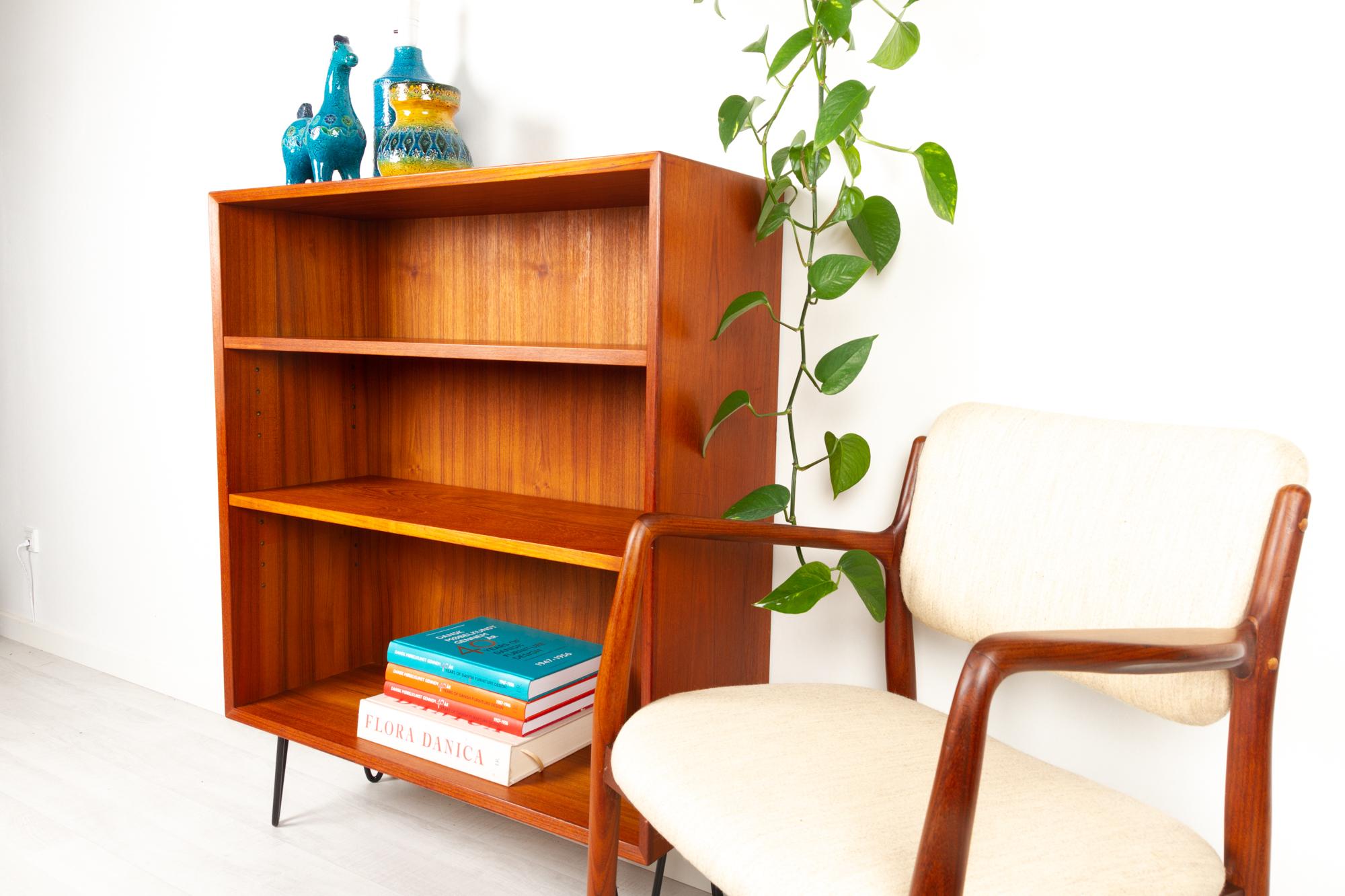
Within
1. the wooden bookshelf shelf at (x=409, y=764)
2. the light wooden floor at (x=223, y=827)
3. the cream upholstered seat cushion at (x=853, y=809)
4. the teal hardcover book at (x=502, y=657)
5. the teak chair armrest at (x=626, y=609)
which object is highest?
the teak chair armrest at (x=626, y=609)

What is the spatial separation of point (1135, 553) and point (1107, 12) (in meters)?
0.69

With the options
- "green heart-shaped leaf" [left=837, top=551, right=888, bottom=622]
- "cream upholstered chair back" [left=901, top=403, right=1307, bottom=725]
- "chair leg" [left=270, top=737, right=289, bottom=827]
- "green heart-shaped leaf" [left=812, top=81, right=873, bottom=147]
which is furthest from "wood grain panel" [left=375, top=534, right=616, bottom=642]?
"green heart-shaped leaf" [left=812, top=81, right=873, bottom=147]

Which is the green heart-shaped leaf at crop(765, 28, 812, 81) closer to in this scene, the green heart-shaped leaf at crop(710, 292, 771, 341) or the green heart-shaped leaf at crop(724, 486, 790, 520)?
the green heart-shaped leaf at crop(710, 292, 771, 341)

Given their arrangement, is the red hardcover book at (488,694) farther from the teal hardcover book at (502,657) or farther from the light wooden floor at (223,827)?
the light wooden floor at (223,827)

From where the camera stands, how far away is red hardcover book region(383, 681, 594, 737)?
61.6 inches

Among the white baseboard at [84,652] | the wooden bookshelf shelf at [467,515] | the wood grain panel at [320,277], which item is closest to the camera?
the wooden bookshelf shelf at [467,515]

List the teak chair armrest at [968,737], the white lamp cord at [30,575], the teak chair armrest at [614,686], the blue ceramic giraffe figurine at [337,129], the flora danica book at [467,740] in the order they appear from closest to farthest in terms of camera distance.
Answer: the teak chair armrest at [968,737] → the teak chair armrest at [614,686] → the flora danica book at [467,740] → the blue ceramic giraffe figurine at [337,129] → the white lamp cord at [30,575]

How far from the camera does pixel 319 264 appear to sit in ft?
6.41

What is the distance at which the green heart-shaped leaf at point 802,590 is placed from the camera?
1.27 metres

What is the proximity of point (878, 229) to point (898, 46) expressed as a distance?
0.76 feet

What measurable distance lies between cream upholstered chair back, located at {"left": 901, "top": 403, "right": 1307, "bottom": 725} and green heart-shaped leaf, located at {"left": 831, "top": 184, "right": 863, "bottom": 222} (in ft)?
0.95

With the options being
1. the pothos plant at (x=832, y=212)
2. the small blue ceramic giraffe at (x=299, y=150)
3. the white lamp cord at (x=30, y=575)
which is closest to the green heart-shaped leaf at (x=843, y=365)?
the pothos plant at (x=832, y=212)

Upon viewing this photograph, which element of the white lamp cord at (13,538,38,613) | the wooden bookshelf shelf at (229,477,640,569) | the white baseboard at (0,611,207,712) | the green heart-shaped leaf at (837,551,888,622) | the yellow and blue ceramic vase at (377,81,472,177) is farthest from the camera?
the white lamp cord at (13,538,38,613)

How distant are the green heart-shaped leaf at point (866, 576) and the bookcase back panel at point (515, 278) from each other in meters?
0.56
